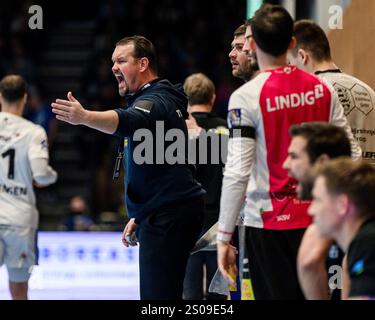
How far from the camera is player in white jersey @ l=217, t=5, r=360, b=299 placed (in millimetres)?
4488

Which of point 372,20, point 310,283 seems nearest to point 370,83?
point 372,20

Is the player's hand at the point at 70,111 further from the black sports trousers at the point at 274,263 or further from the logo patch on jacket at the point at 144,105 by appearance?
the black sports trousers at the point at 274,263

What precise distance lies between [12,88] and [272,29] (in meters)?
3.70

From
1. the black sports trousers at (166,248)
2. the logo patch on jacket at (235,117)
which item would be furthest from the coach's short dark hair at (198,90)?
the logo patch on jacket at (235,117)

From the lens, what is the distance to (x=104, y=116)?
16.3 feet

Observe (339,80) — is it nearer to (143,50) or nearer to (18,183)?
(143,50)

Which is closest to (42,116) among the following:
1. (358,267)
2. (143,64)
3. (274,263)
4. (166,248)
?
(143,64)

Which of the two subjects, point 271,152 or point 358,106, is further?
point 358,106

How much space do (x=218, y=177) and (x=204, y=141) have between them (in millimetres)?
304

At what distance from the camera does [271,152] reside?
4535mm

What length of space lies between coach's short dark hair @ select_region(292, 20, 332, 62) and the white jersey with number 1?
2892 millimetres

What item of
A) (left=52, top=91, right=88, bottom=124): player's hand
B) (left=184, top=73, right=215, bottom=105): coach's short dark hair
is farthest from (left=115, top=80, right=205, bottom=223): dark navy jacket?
(left=184, top=73, right=215, bottom=105): coach's short dark hair
